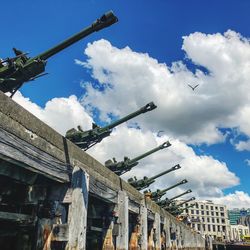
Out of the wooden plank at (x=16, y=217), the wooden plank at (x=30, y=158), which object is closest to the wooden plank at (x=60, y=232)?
the wooden plank at (x=16, y=217)

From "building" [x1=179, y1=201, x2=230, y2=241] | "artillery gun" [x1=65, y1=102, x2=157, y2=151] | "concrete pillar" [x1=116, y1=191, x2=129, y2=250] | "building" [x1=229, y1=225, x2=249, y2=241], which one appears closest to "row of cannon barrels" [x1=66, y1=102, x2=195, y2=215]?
"artillery gun" [x1=65, y1=102, x2=157, y2=151]

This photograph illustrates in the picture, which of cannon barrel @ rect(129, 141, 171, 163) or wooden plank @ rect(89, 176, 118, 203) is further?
cannon barrel @ rect(129, 141, 171, 163)

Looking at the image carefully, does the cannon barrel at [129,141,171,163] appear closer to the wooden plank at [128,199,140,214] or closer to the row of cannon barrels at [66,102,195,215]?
the row of cannon barrels at [66,102,195,215]

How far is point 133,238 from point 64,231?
6014 millimetres

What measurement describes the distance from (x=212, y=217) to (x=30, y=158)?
12031 centimetres

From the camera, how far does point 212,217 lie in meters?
115

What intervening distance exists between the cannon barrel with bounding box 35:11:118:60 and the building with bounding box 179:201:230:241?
11169 centimetres

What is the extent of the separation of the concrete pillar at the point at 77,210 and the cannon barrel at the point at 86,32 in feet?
8.01

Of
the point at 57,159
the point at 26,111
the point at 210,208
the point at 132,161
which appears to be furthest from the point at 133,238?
the point at 210,208

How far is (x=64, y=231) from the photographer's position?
523cm

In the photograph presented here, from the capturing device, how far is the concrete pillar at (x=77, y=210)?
5.43 metres

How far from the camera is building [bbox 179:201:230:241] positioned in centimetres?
11262

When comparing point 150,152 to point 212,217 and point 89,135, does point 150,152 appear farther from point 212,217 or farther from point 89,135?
point 212,217

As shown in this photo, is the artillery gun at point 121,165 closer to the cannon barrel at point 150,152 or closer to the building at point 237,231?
the cannon barrel at point 150,152
